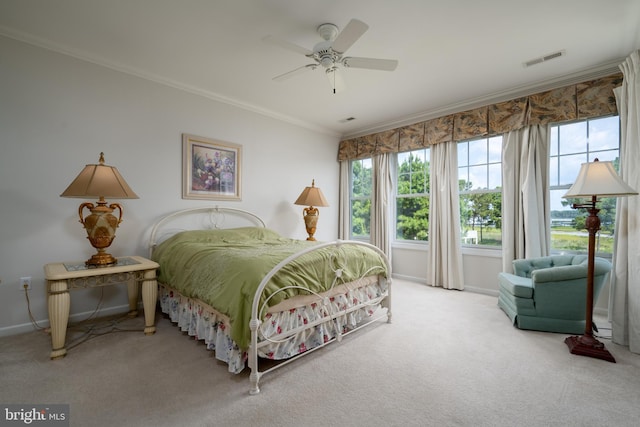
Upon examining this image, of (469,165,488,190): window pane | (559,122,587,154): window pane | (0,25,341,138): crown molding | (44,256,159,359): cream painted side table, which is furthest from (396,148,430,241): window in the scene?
(44,256,159,359): cream painted side table

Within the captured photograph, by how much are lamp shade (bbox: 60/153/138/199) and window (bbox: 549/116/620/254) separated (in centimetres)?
462

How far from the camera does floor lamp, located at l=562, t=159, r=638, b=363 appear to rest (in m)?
2.13

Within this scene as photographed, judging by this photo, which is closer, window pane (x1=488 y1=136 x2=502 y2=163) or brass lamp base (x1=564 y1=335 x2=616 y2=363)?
brass lamp base (x1=564 y1=335 x2=616 y2=363)

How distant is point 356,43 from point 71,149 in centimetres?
291

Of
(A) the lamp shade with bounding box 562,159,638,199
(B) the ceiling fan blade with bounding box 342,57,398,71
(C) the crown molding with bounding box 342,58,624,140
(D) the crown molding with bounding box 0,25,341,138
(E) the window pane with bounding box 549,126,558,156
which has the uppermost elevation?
(D) the crown molding with bounding box 0,25,341,138

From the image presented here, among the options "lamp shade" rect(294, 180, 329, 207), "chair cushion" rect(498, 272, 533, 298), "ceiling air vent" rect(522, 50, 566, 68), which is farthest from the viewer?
"lamp shade" rect(294, 180, 329, 207)

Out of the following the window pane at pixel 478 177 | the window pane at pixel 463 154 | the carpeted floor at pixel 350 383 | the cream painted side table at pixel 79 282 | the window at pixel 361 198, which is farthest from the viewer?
the window at pixel 361 198

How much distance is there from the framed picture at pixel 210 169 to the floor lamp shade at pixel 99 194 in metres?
1.05

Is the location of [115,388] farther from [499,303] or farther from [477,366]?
[499,303]

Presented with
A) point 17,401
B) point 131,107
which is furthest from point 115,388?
point 131,107

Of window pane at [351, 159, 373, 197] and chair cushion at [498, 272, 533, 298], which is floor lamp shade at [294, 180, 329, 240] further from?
chair cushion at [498, 272, 533, 298]

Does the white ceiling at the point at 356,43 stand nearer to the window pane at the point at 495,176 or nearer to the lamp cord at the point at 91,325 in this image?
the window pane at the point at 495,176

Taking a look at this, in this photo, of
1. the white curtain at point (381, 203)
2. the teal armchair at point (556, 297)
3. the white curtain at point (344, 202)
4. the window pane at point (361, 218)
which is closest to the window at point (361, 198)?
the window pane at point (361, 218)

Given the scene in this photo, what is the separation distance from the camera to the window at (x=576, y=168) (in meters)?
3.14
